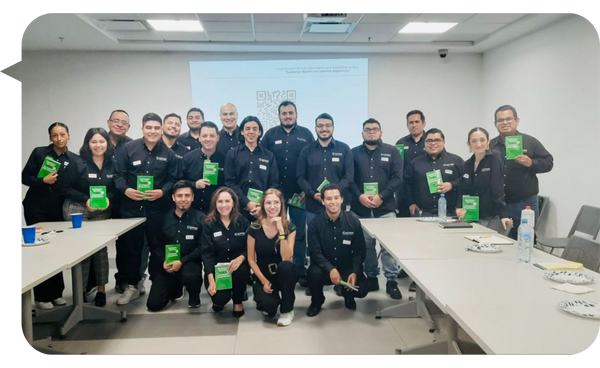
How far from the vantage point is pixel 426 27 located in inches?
226

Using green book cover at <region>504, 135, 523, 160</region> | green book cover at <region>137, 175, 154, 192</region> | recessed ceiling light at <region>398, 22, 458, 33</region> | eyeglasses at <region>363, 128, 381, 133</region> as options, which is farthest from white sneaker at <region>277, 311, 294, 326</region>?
recessed ceiling light at <region>398, 22, 458, 33</region>

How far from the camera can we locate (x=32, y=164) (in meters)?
3.74

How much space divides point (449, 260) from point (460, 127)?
532 cm

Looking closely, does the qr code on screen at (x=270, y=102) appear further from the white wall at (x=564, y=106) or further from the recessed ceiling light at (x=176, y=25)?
the white wall at (x=564, y=106)

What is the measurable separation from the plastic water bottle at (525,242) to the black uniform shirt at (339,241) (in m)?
1.43

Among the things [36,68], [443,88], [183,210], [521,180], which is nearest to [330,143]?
[183,210]

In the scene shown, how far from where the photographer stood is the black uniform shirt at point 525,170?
4031 mm

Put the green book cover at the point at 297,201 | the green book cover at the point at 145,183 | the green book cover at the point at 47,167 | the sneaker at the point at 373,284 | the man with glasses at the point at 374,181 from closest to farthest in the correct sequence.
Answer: the green book cover at the point at 47,167, the green book cover at the point at 145,183, the sneaker at the point at 373,284, the man with glasses at the point at 374,181, the green book cover at the point at 297,201

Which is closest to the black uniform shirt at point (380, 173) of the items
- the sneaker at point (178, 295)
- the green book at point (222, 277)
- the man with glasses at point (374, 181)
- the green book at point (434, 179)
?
the man with glasses at point (374, 181)

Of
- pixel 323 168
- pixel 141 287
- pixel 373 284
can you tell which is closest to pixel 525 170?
pixel 373 284

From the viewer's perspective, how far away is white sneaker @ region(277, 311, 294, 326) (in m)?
3.29

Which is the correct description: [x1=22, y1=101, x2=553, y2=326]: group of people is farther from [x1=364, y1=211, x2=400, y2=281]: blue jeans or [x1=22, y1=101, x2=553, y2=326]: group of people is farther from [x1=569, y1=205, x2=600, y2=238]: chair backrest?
[x1=569, y1=205, x2=600, y2=238]: chair backrest

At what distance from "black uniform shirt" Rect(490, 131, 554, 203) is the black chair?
61 cm

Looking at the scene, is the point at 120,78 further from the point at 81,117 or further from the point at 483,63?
the point at 483,63
